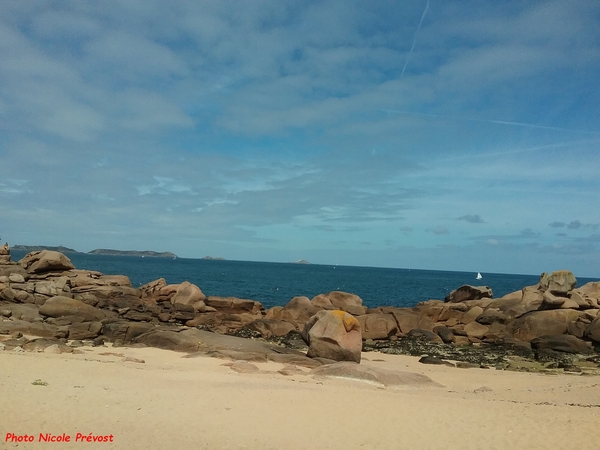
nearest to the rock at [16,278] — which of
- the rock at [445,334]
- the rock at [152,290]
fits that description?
the rock at [152,290]

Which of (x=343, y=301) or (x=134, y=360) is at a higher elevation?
(x=343, y=301)

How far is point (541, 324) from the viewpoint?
30.9 meters

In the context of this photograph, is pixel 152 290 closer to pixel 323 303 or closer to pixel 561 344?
pixel 323 303

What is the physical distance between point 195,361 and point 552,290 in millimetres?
29633

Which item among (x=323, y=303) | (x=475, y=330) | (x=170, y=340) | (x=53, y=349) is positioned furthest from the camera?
(x=323, y=303)

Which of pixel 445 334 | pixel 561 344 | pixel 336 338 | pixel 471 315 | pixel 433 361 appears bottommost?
pixel 433 361

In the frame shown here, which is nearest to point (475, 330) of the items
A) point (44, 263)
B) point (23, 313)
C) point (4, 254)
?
point (23, 313)

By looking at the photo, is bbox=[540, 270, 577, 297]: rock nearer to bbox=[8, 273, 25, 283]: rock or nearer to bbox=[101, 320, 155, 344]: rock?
bbox=[101, 320, 155, 344]: rock

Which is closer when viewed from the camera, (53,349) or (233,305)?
(53,349)

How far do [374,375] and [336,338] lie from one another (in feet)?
12.9

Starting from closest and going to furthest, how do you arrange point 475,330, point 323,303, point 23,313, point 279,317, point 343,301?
point 23,313
point 475,330
point 279,317
point 323,303
point 343,301

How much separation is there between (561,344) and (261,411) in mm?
21655

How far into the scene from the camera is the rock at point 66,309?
26.1 metres

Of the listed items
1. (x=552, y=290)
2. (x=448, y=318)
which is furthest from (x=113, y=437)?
(x=552, y=290)
